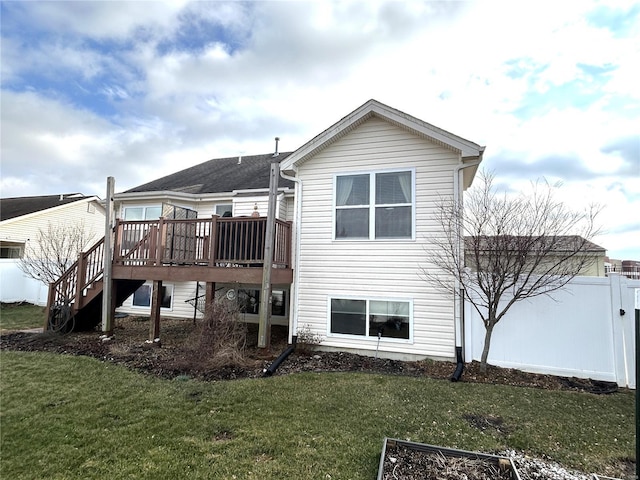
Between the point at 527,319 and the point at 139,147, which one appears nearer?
the point at 527,319

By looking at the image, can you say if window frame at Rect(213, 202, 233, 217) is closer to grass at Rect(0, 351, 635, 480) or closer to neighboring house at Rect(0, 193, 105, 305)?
grass at Rect(0, 351, 635, 480)

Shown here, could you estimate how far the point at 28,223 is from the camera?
64.3 ft

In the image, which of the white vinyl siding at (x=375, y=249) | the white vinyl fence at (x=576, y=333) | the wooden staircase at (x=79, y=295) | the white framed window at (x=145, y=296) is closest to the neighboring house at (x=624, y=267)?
the white vinyl fence at (x=576, y=333)

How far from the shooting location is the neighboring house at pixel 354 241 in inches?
277

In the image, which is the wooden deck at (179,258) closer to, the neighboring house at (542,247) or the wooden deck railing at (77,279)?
the wooden deck railing at (77,279)

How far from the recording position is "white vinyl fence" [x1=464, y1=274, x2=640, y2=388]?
560 cm

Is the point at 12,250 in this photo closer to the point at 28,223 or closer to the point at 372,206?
the point at 28,223

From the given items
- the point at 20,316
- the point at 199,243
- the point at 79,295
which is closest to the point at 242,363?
the point at 199,243

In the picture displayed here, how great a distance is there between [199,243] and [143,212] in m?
4.61

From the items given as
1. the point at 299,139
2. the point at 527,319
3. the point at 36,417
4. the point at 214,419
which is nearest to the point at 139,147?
the point at 299,139

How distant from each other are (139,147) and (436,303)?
16693 millimetres

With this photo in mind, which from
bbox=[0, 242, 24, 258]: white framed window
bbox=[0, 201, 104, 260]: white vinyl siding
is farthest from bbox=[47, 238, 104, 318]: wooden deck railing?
bbox=[0, 242, 24, 258]: white framed window

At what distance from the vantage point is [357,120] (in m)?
7.62

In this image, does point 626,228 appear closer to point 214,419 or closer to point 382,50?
point 382,50
